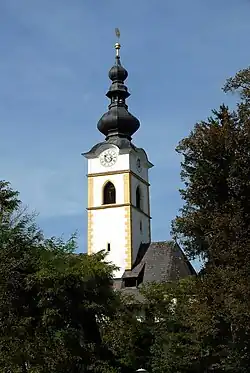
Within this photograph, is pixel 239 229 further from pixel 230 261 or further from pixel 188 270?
pixel 188 270

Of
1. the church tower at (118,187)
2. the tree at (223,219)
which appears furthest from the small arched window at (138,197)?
the tree at (223,219)

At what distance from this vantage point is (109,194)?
45562 millimetres

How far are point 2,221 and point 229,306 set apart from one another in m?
7.55

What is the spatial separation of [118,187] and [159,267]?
250 inches

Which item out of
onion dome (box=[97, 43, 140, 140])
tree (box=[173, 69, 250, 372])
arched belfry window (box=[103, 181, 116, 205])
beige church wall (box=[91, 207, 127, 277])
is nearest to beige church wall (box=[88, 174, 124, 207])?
arched belfry window (box=[103, 181, 116, 205])

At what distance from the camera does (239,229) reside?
19969 mm

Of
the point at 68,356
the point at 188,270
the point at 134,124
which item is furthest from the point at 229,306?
the point at 134,124

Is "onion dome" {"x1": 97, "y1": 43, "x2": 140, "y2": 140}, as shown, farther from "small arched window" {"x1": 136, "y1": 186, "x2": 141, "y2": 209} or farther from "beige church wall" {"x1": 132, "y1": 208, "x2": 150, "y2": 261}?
"beige church wall" {"x1": 132, "y1": 208, "x2": 150, "y2": 261}

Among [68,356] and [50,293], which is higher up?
[50,293]

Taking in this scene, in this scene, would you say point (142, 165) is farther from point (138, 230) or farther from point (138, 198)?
point (138, 230)

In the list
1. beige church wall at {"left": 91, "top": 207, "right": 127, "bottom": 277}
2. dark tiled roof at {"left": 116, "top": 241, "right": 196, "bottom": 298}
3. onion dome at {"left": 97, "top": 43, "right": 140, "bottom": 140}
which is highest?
onion dome at {"left": 97, "top": 43, "right": 140, "bottom": 140}

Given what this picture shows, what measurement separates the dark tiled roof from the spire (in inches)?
311

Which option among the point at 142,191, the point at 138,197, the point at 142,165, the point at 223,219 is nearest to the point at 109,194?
the point at 138,197

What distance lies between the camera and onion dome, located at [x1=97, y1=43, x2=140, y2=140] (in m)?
46.8
